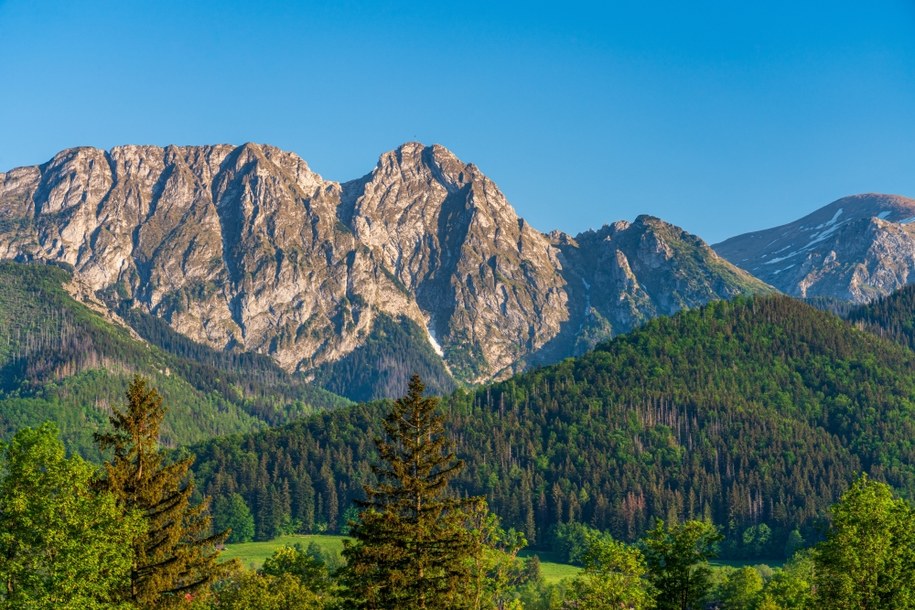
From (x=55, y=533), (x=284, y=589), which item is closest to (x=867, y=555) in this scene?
(x=284, y=589)

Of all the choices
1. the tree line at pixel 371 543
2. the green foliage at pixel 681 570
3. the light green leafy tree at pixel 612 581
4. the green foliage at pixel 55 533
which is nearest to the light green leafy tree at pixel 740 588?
the green foliage at pixel 681 570

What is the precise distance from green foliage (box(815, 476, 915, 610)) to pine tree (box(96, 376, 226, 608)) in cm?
4390

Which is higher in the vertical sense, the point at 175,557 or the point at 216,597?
the point at 175,557

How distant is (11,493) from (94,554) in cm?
627

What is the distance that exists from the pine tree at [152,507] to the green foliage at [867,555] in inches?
1729

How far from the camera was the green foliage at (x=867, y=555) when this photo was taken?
80.0 m

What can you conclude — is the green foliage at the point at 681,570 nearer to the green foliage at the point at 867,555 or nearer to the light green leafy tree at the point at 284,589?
the green foliage at the point at 867,555

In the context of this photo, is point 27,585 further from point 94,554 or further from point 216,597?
point 216,597

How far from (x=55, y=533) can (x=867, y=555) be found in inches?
2171

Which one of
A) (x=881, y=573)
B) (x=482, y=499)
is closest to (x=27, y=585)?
(x=482, y=499)

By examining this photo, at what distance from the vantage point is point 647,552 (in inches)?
3871

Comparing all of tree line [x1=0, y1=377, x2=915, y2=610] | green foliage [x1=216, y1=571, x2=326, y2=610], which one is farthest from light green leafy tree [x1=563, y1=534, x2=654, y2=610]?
green foliage [x1=216, y1=571, x2=326, y2=610]

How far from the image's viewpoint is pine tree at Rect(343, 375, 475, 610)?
74062 mm

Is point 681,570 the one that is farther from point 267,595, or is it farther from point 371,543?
point 267,595
